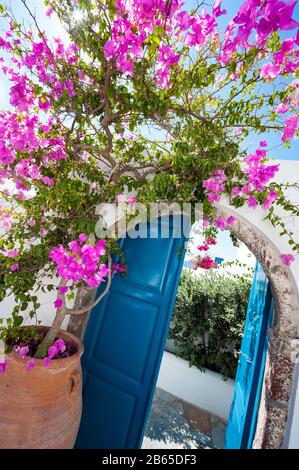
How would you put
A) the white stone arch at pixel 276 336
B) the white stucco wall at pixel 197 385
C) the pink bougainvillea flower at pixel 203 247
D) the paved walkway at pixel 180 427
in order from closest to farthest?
the white stone arch at pixel 276 336, the paved walkway at pixel 180 427, the pink bougainvillea flower at pixel 203 247, the white stucco wall at pixel 197 385

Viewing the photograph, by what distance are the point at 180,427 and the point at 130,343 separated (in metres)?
1.82

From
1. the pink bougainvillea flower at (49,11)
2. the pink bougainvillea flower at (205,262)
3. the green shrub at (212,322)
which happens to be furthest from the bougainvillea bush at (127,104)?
the green shrub at (212,322)

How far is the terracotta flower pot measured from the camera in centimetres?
160

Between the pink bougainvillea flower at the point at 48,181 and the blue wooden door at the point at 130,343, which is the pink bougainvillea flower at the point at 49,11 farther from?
the blue wooden door at the point at 130,343

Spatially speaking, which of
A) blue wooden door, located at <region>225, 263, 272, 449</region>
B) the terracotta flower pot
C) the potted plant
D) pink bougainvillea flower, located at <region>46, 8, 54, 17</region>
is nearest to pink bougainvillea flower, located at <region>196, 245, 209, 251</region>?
blue wooden door, located at <region>225, 263, 272, 449</region>

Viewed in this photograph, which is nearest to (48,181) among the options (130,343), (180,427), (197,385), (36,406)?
(36,406)

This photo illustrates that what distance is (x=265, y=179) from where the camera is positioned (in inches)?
62.4

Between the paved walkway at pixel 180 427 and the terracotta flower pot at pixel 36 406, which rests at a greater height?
the terracotta flower pot at pixel 36 406

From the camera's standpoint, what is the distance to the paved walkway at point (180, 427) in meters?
3.04

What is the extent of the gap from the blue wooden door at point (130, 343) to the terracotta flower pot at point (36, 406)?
76 cm

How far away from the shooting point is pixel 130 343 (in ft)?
8.45

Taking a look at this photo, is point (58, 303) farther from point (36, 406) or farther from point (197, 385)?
point (197, 385)
